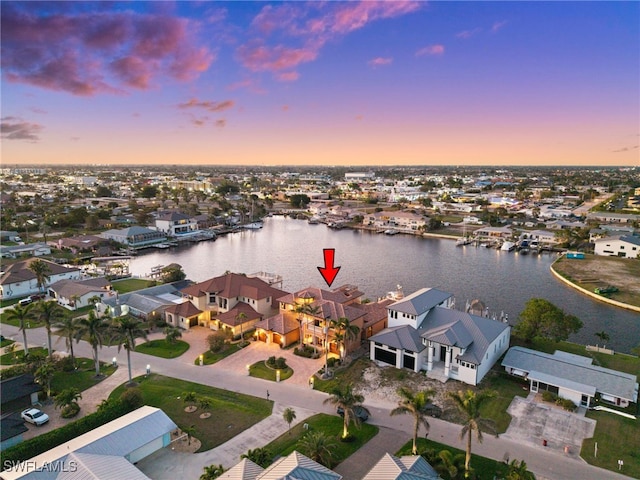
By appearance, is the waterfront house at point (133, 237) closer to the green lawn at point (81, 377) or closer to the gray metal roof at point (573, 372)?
the green lawn at point (81, 377)

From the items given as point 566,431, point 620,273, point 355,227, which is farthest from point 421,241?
point 566,431

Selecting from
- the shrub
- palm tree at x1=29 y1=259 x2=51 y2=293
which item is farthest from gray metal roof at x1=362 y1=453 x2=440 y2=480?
palm tree at x1=29 y1=259 x2=51 y2=293

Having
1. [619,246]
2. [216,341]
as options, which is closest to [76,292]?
[216,341]

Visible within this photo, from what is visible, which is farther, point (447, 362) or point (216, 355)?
point (216, 355)

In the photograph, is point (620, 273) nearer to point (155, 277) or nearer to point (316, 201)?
point (155, 277)

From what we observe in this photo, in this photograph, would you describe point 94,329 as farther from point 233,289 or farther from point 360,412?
point 360,412

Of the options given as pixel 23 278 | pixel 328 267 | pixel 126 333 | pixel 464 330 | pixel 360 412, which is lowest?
pixel 360 412
